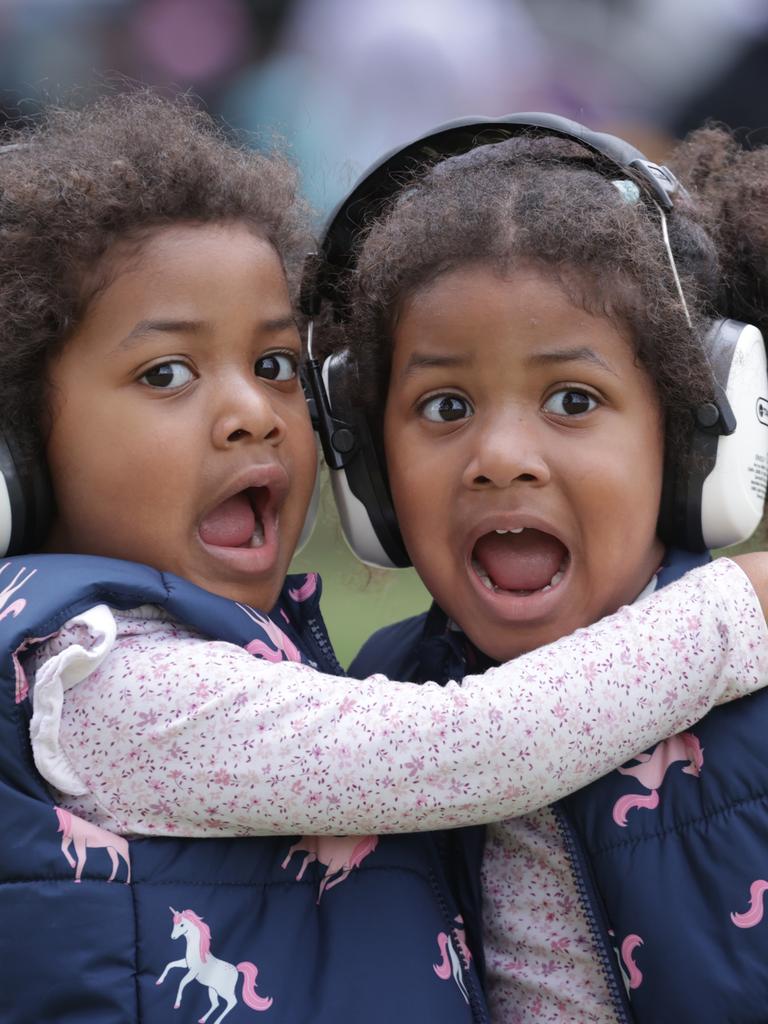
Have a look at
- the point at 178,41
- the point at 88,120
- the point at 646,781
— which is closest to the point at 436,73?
the point at 178,41

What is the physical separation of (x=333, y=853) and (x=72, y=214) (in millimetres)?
817

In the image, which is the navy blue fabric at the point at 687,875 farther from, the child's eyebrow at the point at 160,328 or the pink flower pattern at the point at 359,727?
the child's eyebrow at the point at 160,328

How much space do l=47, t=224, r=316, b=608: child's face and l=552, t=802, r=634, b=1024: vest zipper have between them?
0.46 metres

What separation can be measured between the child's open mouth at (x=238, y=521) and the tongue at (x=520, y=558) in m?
0.28

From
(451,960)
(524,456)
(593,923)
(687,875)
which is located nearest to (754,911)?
(687,875)

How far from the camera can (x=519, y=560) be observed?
5.03 feet

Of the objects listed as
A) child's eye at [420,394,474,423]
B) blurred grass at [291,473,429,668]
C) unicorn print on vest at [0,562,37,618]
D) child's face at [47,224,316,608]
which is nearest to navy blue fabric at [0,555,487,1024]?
unicorn print on vest at [0,562,37,618]

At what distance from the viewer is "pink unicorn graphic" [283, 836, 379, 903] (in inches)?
51.9

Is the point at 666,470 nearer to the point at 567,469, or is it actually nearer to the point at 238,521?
the point at 567,469

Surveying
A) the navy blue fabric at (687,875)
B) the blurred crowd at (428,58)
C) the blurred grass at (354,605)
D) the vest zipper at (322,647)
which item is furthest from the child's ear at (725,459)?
the blurred crowd at (428,58)

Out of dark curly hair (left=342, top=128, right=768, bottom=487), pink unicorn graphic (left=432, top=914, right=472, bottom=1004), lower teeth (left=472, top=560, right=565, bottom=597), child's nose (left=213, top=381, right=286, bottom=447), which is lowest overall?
pink unicorn graphic (left=432, top=914, right=472, bottom=1004)

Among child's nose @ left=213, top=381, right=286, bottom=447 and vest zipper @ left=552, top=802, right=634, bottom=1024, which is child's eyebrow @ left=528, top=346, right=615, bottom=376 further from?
vest zipper @ left=552, top=802, right=634, bottom=1024

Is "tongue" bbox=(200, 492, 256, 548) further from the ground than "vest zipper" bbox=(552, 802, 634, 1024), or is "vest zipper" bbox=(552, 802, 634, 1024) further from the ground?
"tongue" bbox=(200, 492, 256, 548)

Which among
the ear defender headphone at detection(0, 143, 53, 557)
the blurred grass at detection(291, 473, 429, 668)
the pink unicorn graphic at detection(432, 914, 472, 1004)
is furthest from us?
the blurred grass at detection(291, 473, 429, 668)
